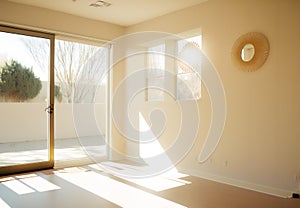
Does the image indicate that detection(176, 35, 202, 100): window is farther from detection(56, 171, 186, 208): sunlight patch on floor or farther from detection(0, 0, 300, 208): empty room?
detection(56, 171, 186, 208): sunlight patch on floor

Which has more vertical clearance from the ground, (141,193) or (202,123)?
(202,123)

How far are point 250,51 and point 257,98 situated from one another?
0.62 m

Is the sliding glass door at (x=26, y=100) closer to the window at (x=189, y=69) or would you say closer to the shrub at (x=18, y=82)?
the shrub at (x=18, y=82)

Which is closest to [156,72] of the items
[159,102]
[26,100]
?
[159,102]

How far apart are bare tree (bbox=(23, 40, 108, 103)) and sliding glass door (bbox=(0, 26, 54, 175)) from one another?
1.62 ft

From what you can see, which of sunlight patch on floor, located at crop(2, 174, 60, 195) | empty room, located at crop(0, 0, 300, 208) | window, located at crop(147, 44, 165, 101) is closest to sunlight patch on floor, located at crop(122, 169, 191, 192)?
empty room, located at crop(0, 0, 300, 208)

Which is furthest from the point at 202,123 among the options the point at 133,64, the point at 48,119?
the point at 48,119

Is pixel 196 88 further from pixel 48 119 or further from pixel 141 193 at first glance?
pixel 48 119

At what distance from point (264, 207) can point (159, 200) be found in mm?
1136

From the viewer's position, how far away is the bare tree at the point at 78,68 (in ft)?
18.7

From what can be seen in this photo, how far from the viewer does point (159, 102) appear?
16.4 feet

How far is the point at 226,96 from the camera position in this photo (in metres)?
3.94

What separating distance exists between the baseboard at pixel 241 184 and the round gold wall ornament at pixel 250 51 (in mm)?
1500

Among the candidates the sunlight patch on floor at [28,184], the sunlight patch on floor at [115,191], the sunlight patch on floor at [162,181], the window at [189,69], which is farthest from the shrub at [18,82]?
the window at [189,69]
